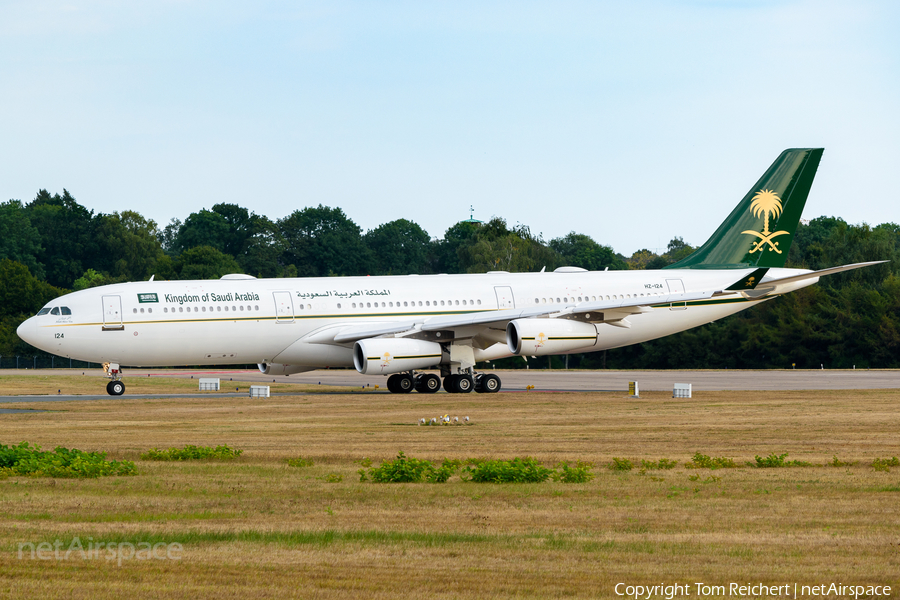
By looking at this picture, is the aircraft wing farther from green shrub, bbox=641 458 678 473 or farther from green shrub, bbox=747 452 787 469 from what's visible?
green shrub, bbox=747 452 787 469

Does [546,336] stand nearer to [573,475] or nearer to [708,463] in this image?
[708,463]

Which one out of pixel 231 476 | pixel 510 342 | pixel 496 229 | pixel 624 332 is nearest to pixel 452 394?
pixel 510 342

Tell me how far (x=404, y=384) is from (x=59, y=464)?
2406 centimetres

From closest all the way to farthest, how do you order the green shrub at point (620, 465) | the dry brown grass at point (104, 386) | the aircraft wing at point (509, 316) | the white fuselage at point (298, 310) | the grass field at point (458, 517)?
the grass field at point (458, 517), the green shrub at point (620, 465), the white fuselage at point (298, 310), the aircraft wing at point (509, 316), the dry brown grass at point (104, 386)

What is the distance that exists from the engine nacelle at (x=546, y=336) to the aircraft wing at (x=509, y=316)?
0.45 metres

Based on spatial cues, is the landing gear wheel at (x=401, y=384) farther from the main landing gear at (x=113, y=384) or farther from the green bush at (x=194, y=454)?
the green bush at (x=194, y=454)

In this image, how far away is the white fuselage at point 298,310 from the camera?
36.6m

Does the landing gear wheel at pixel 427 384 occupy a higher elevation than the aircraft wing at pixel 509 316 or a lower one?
lower

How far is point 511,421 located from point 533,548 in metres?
15.7

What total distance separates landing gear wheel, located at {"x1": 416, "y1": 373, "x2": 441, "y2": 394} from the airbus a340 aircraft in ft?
0.19

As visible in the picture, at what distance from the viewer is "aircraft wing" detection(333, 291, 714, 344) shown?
1476 inches

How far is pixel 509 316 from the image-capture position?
37781 mm

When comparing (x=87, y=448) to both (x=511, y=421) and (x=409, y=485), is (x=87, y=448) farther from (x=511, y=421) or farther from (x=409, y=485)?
(x=511, y=421)

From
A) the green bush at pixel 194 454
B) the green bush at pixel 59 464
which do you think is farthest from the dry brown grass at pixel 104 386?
the green bush at pixel 59 464
